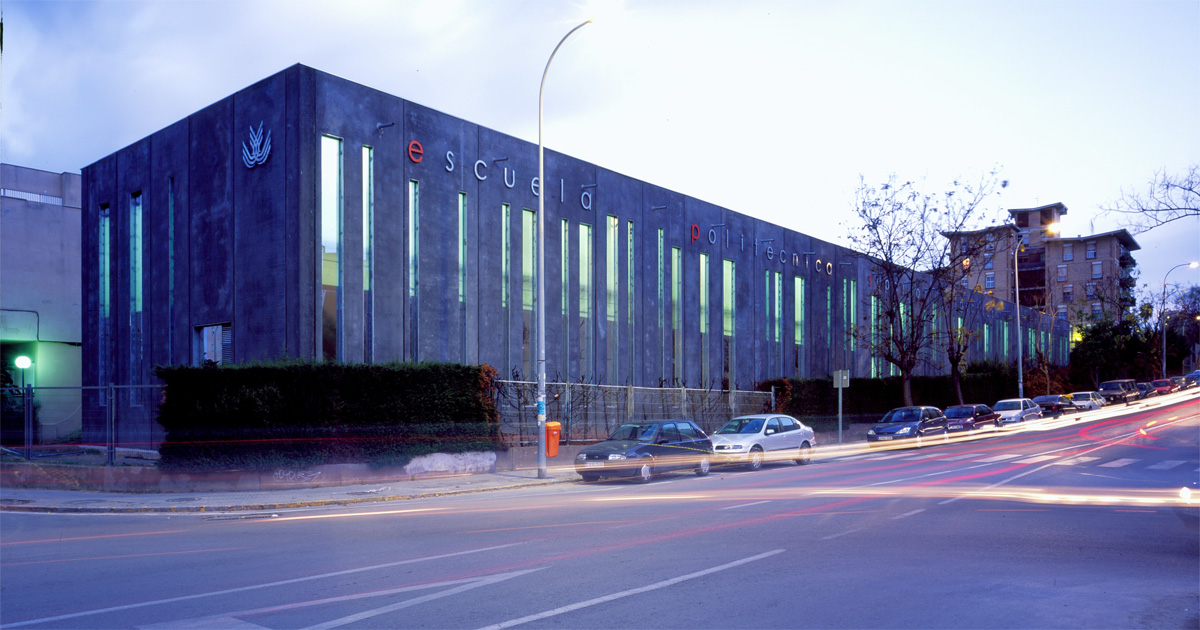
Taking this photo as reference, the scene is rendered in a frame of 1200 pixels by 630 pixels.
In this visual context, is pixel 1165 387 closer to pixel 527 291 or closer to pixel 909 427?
pixel 909 427

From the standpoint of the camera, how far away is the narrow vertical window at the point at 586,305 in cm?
3334

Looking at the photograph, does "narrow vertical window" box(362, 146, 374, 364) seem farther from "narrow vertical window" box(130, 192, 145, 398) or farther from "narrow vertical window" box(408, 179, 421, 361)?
"narrow vertical window" box(130, 192, 145, 398)

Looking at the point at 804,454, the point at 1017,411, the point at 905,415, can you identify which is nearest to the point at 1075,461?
the point at 804,454

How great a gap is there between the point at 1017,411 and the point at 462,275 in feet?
101

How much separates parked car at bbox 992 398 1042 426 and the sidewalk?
98.7 ft

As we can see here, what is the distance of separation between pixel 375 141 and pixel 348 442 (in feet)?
31.3

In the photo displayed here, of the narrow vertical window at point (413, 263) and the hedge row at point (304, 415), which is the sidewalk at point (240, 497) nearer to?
the hedge row at point (304, 415)

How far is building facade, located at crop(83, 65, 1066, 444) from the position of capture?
24578 millimetres

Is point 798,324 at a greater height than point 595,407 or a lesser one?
greater

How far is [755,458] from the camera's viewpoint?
82.4 feet

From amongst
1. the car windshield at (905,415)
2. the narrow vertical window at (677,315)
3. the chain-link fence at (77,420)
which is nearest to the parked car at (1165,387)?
the car windshield at (905,415)

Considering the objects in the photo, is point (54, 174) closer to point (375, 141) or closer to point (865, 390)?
point (375, 141)

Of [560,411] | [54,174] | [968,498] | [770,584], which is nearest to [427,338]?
[560,411]

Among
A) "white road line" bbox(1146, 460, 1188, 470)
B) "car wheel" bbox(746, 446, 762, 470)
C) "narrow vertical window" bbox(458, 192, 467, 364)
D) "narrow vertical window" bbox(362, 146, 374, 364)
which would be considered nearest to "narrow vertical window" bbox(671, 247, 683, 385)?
"narrow vertical window" bbox(458, 192, 467, 364)
